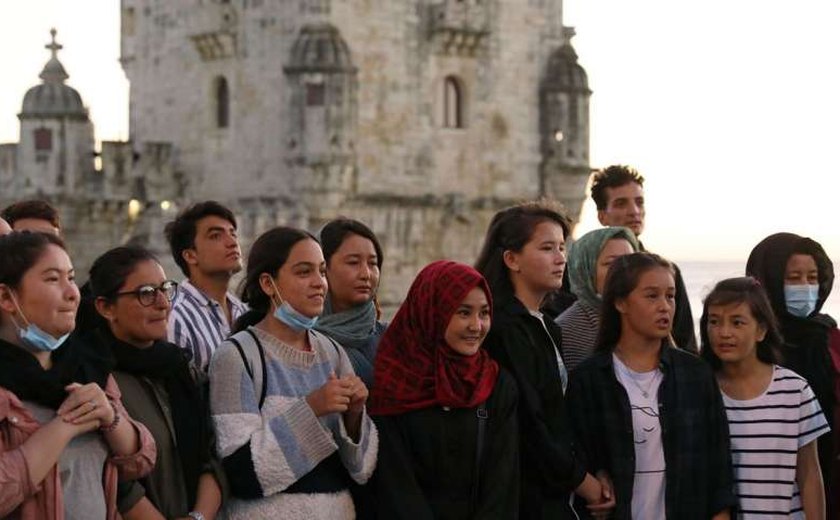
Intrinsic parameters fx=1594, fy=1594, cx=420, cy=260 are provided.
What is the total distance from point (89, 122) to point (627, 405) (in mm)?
25666

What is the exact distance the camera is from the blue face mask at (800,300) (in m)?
8.72

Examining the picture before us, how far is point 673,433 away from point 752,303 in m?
0.86

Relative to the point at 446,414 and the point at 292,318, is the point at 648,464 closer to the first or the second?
the point at 446,414

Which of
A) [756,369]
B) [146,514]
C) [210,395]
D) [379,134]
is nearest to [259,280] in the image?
[210,395]

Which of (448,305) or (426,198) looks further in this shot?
(426,198)

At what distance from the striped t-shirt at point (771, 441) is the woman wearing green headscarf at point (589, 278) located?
947 millimetres

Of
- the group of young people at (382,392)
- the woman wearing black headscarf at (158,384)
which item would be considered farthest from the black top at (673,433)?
the woman wearing black headscarf at (158,384)

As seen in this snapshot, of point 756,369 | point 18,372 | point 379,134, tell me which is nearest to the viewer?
point 18,372

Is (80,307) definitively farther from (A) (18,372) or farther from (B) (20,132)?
(B) (20,132)

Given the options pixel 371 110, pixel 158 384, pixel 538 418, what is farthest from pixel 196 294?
pixel 371 110

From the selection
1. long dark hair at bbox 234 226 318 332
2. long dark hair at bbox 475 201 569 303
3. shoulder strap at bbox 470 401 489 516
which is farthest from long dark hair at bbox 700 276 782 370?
long dark hair at bbox 234 226 318 332

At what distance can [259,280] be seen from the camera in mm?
7488

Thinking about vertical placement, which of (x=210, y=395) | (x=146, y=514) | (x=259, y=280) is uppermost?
(x=259, y=280)

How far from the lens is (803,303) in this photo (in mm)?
8727
